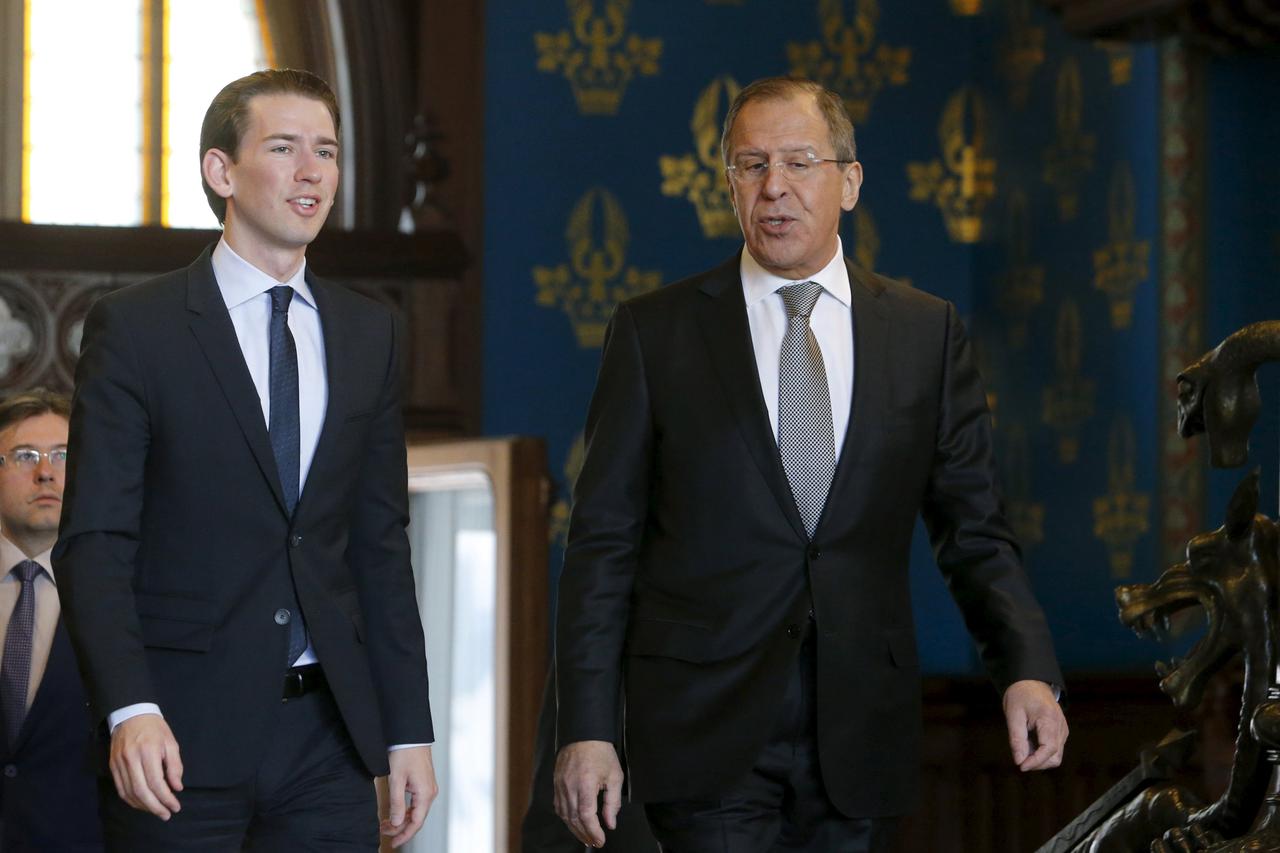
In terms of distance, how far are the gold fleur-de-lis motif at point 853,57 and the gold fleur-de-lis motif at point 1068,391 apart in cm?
90

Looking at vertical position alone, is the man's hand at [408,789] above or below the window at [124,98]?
below

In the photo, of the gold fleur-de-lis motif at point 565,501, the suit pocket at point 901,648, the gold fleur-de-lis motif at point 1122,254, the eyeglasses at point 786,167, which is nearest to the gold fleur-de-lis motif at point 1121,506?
the gold fleur-de-lis motif at point 1122,254

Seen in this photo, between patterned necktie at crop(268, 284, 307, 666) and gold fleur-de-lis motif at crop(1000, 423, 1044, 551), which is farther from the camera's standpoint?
gold fleur-de-lis motif at crop(1000, 423, 1044, 551)

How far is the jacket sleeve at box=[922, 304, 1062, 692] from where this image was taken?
2445 mm

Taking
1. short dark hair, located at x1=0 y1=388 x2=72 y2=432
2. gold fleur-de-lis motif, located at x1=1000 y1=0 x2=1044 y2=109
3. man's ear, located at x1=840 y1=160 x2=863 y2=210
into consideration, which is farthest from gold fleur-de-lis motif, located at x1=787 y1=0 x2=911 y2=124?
man's ear, located at x1=840 y1=160 x2=863 y2=210

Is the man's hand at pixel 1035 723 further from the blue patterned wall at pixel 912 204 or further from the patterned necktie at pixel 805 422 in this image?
the blue patterned wall at pixel 912 204

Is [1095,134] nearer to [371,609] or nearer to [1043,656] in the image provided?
[1043,656]

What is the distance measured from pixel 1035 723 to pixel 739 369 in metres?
0.59

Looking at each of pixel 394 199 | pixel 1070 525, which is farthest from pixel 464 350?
pixel 1070 525

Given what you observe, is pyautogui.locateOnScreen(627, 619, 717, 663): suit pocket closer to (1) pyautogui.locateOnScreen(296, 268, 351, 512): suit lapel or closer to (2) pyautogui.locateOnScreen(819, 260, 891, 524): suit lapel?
(2) pyautogui.locateOnScreen(819, 260, 891, 524): suit lapel

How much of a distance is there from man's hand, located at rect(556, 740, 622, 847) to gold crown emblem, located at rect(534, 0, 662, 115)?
3.29 meters

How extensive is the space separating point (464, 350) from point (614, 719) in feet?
9.68

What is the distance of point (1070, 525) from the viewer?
5.32 m

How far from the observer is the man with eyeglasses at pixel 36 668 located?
2863 millimetres
